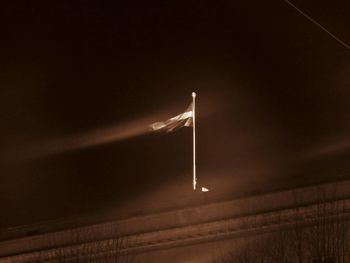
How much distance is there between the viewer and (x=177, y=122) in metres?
33.9

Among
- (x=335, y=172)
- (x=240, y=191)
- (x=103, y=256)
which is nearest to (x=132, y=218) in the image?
(x=103, y=256)

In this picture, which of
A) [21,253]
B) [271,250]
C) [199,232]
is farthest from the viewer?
[21,253]

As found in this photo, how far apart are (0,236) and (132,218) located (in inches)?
216

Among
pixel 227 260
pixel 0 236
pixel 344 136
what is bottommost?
pixel 227 260

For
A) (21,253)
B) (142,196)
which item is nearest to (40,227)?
(21,253)

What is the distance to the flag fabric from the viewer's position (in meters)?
33.4

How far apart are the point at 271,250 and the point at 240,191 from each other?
3.03m

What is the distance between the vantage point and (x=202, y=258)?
31109 millimetres

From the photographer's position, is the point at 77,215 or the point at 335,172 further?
the point at 77,215

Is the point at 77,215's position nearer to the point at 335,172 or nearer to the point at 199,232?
the point at 199,232

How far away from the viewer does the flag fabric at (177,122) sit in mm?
33438

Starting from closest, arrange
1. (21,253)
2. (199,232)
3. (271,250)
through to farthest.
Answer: (271,250), (199,232), (21,253)

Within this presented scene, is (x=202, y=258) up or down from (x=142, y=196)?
down

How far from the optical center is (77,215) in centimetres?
3559
